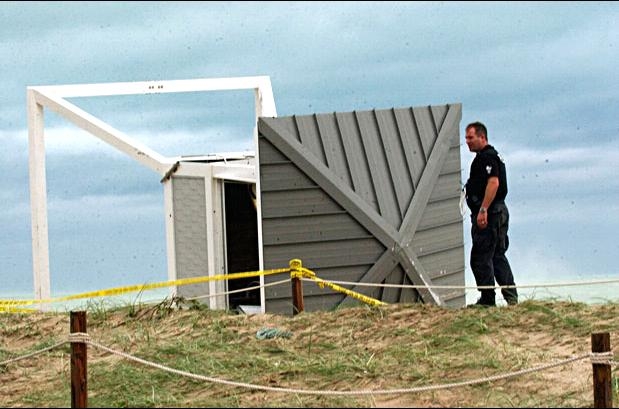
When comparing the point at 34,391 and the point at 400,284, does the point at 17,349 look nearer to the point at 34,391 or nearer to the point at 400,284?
the point at 34,391

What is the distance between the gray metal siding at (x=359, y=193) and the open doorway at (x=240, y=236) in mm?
2317

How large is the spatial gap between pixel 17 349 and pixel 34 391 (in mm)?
2243

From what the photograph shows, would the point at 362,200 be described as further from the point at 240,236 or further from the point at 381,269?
the point at 240,236

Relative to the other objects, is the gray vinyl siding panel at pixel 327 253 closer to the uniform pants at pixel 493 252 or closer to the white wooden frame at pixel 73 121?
the uniform pants at pixel 493 252

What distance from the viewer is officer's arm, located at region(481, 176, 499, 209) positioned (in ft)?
40.1

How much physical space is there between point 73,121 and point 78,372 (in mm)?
8427

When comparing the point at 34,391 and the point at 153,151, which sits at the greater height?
the point at 153,151

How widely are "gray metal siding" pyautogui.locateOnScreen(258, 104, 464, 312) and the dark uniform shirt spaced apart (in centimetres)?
127

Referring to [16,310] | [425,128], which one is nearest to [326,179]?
[425,128]

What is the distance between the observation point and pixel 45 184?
17078 mm

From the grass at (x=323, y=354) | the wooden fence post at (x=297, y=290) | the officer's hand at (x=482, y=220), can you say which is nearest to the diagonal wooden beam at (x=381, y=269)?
the wooden fence post at (x=297, y=290)

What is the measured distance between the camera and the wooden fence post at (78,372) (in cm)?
889

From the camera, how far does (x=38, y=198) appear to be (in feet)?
55.7

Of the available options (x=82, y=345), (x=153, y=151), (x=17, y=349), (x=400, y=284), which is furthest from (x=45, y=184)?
(x=82, y=345)
